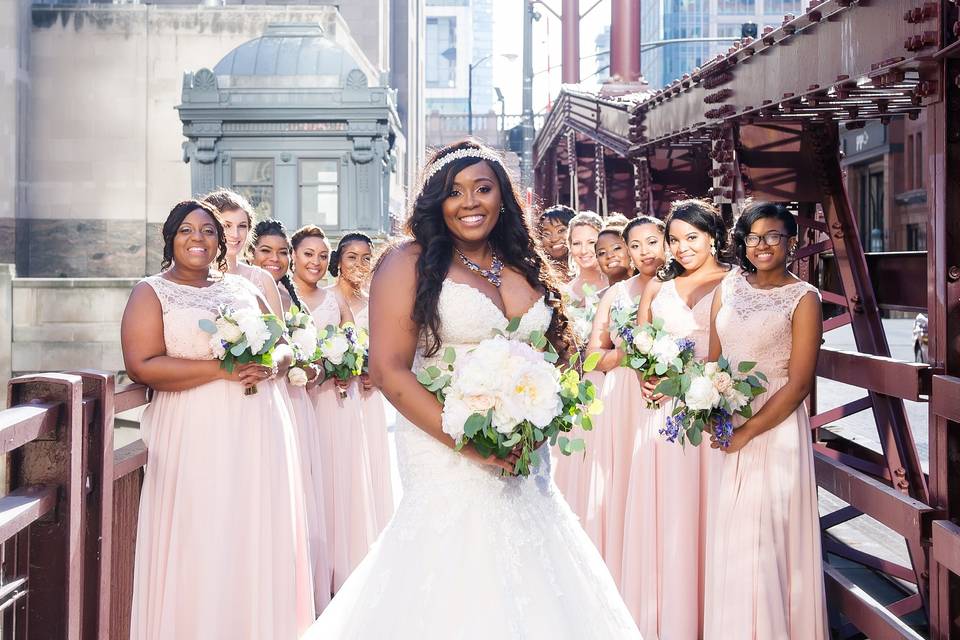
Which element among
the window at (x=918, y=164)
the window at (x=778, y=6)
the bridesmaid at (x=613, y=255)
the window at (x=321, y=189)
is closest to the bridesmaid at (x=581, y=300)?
the bridesmaid at (x=613, y=255)

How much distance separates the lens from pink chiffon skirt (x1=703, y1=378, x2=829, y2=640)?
4910 millimetres

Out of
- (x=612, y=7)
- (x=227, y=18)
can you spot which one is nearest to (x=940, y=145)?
(x=612, y=7)

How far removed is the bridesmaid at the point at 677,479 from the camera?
579cm

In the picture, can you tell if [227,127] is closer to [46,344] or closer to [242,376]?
[46,344]

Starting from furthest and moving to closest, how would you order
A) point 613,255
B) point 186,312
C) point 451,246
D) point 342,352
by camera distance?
point 613,255, point 342,352, point 186,312, point 451,246

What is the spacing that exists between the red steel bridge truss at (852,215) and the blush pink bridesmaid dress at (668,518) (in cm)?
64

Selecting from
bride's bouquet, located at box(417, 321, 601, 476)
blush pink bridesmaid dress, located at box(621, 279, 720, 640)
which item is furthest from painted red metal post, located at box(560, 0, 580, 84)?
bride's bouquet, located at box(417, 321, 601, 476)

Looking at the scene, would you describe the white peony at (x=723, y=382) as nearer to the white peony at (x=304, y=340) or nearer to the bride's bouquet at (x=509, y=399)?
the bride's bouquet at (x=509, y=399)

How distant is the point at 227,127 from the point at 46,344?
600 centimetres

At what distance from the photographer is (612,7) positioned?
19016 mm

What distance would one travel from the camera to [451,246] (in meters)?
3.85

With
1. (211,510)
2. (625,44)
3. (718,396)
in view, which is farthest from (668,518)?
(625,44)

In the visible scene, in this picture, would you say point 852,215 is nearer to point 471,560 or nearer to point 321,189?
point 471,560

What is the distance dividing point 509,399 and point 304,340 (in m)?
3.21
